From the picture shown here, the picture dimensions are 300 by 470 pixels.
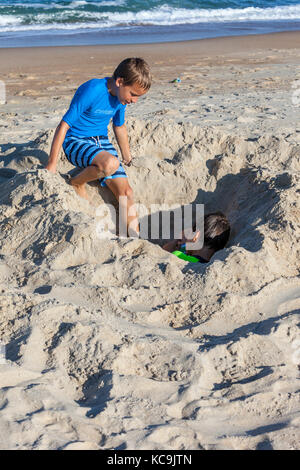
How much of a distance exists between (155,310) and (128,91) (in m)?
1.74

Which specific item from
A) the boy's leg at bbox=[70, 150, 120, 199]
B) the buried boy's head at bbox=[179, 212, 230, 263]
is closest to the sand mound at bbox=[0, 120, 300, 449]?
the buried boy's head at bbox=[179, 212, 230, 263]

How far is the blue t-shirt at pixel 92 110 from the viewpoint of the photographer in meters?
3.90

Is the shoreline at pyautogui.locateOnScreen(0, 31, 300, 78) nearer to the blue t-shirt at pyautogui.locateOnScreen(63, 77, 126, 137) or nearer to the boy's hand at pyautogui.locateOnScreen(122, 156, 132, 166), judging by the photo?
the boy's hand at pyautogui.locateOnScreen(122, 156, 132, 166)

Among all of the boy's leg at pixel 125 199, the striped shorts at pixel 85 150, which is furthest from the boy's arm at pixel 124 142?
the boy's leg at pixel 125 199

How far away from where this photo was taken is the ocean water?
13.9m

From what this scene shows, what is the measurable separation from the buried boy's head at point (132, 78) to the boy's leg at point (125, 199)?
61cm

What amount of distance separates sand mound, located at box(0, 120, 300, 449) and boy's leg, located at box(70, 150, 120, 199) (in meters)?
0.22

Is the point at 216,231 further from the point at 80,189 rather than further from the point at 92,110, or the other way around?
the point at 92,110

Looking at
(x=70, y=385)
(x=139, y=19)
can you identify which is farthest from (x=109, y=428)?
(x=139, y=19)

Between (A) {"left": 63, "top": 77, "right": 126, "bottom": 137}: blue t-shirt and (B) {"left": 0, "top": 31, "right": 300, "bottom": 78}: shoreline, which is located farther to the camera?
(B) {"left": 0, "top": 31, "right": 300, "bottom": 78}: shoreline

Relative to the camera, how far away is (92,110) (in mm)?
4027

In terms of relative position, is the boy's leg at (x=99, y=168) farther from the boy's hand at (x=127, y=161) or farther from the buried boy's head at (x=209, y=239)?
the buried boy's head at (x=209, y=239)

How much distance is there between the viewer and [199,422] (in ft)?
6.65

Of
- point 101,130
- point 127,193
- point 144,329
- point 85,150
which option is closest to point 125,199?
point 127,193
